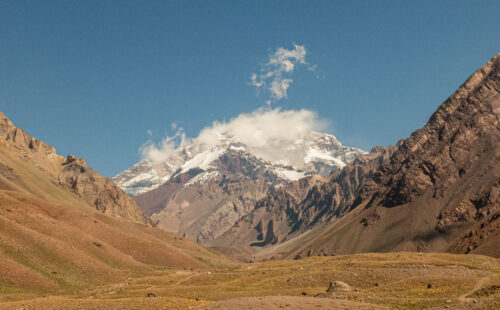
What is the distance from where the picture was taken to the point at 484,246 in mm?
127688

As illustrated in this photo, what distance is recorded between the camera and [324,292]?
58062mm

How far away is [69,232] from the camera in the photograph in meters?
123

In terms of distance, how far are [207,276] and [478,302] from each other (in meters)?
65.0

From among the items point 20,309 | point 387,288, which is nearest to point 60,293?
point 20,309

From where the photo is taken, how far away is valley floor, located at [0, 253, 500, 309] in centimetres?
4553

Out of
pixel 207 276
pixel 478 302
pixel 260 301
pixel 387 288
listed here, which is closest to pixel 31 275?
pixel 207 276

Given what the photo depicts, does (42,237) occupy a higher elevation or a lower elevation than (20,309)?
higher

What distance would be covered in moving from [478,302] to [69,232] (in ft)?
351

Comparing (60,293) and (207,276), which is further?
(207,276)

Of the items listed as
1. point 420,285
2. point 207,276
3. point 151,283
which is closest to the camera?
point 420,285

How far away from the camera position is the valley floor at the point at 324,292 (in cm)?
4553

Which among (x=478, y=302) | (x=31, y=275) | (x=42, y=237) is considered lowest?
(x=478, y=302)

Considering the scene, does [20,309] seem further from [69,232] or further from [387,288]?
[69,232]

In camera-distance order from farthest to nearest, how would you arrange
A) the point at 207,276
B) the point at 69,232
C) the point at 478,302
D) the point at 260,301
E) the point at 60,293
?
1. the point at 69,232
2. the point at 207,276
3. the point at 60,293
4. the point at 260,301
5. the point at 478,302
